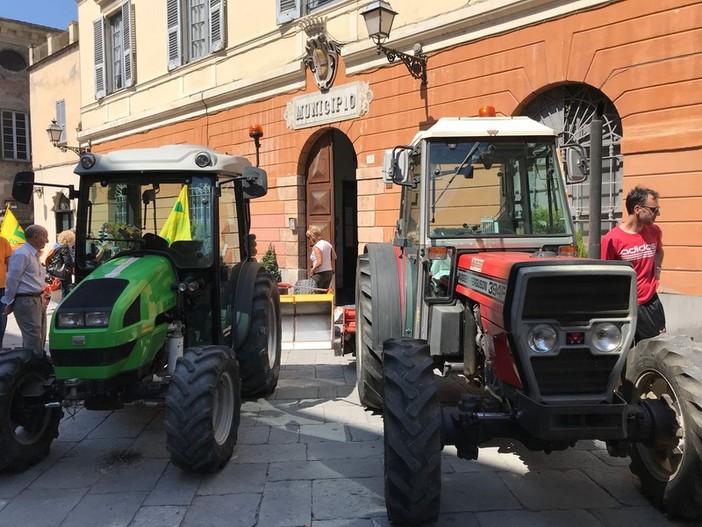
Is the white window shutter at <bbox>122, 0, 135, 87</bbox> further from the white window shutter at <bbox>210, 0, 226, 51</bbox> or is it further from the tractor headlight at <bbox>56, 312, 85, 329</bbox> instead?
the tractor headlight at <bbox>56, 312, 85, 329</bbox>

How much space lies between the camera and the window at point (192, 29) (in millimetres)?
12805

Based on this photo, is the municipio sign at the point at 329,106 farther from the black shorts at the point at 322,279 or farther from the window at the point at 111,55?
the window at the point at 111,55

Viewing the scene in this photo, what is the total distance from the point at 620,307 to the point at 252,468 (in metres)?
2.52

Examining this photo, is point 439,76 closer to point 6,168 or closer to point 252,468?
point 252,468

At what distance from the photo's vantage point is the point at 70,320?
353cm

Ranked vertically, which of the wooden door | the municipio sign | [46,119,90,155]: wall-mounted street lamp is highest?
[46,119,90,155]: wall-mounted street lamp

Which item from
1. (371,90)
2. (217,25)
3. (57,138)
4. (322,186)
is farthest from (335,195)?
(57,138)

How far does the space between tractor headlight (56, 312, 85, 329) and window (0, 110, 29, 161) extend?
24.2 m

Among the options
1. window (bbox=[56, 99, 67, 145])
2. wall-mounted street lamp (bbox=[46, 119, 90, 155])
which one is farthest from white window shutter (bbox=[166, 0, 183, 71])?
window (bbox=[56, 99, 67, 145])

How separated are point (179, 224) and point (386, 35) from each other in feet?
19.1

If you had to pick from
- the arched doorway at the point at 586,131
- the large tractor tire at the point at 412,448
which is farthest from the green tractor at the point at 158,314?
the arched doorway at the point at 586,131

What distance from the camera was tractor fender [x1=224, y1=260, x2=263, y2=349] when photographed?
483 centimetres

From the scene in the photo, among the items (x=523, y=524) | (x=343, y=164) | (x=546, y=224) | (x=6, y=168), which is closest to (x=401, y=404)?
(x=523, y=524)

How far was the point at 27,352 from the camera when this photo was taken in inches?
148
